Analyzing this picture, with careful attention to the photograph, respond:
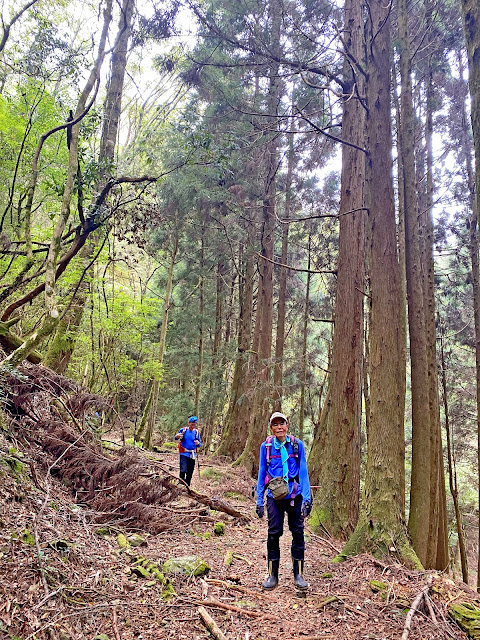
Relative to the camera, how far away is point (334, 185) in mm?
Result: 16609

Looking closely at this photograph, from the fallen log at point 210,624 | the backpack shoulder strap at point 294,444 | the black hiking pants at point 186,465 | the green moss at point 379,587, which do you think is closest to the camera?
the fallen log at point 210,624

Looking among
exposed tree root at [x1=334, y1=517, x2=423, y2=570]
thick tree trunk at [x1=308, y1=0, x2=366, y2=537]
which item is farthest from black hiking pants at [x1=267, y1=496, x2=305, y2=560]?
thick tree trunk at [x1=308, y1=0, x2=366, y2=537]

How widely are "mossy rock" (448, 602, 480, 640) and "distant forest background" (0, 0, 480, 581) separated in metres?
1.12

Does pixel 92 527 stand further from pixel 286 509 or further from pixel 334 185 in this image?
pixel 334 185

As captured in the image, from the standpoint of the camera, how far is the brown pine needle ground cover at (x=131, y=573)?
321 centimetres

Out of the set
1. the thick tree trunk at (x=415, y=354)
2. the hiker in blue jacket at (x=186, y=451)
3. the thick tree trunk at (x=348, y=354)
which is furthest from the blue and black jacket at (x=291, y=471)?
the hiker in blue jacket at (x=186, y=451)

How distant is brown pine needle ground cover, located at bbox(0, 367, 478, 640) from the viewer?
321 centimetres

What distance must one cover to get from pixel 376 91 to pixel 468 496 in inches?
1023

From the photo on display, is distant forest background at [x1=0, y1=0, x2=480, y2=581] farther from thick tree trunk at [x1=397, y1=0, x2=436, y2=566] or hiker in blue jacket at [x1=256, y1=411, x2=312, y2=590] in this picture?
hiker in blue jacket at [x1=256, y1=411, x2=312, y2=590]

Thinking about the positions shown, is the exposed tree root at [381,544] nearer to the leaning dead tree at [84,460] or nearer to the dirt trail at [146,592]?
the dirt trail at [146,592]

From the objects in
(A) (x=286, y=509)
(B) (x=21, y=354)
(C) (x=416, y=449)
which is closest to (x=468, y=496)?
(C) (x=416, y=449)

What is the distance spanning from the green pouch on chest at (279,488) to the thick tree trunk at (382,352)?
1210 mm

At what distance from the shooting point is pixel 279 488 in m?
4.59

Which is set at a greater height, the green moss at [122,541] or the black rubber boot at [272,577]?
the green moss at [122,541]
